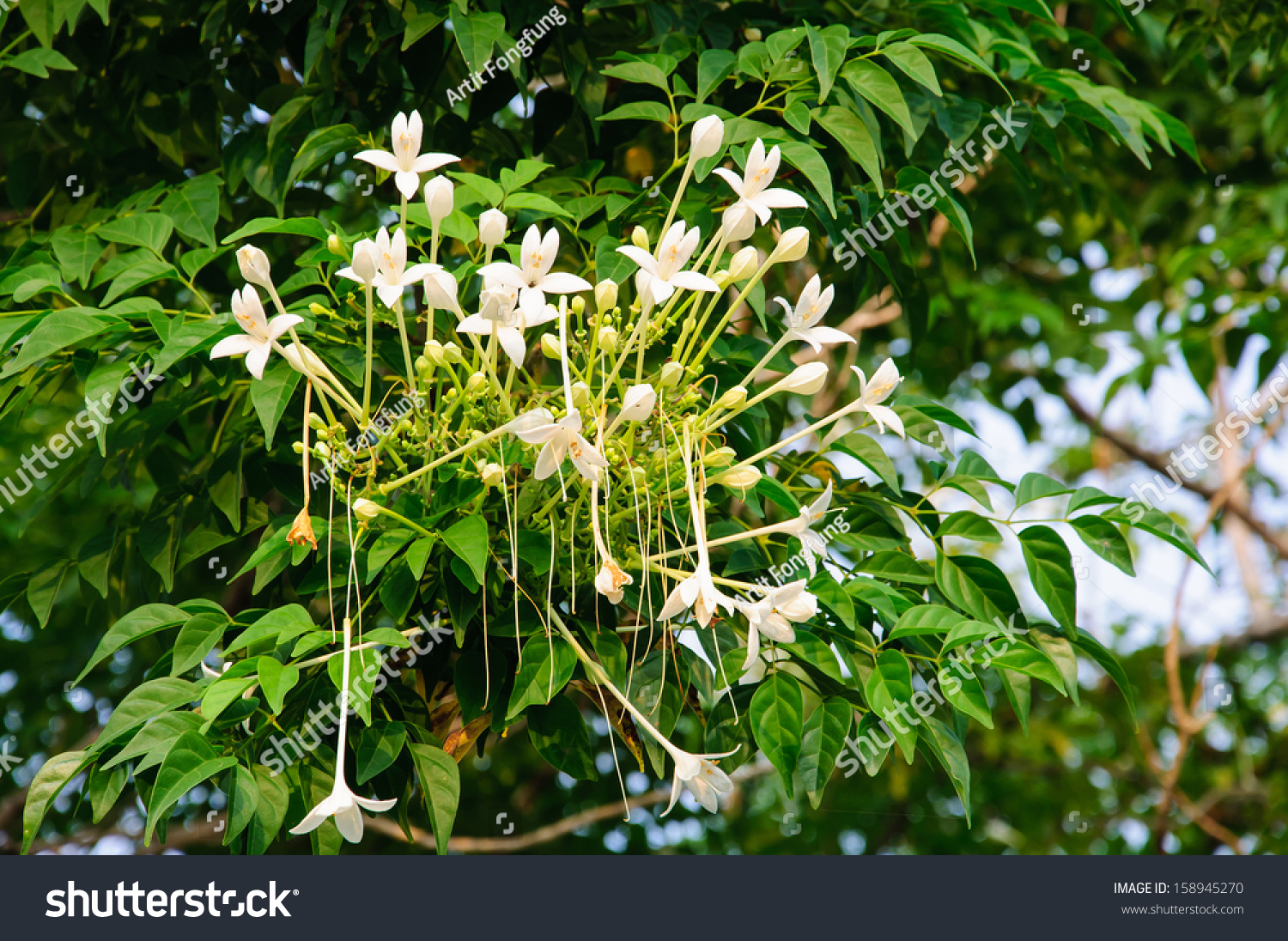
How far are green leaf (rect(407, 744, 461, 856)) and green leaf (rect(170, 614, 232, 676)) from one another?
33cm

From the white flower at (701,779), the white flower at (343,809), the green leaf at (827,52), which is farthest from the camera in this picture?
the green leaf at (827,52)

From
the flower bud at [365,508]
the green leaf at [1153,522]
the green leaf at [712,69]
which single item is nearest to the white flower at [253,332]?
the flower bud at [365,508]

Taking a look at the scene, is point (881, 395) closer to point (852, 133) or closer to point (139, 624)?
point (852, 133)

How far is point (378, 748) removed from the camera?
5.05 ft

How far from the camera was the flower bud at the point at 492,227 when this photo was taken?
5.08 feet

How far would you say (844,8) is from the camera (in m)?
2.38

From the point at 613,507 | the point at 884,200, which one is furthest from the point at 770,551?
the point at 884,200

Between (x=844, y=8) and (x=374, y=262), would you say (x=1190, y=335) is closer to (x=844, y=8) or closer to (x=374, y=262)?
(x=844, y=8)

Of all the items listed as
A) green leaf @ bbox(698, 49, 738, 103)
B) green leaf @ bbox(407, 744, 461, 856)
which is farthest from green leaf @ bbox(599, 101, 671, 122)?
green leaf @ bbox(407, 744, 461, 856)

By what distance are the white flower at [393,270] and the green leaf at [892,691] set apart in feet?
2.78

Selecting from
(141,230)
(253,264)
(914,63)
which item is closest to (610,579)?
(253,264)

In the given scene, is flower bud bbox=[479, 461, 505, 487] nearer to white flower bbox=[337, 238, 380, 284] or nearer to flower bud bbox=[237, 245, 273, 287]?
white flower bbox=[337, 238, 380, 284]

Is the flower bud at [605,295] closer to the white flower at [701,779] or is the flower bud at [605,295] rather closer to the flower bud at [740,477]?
the flower bud at [740,477]

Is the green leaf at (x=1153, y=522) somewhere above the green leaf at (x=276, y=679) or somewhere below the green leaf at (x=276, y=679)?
below
